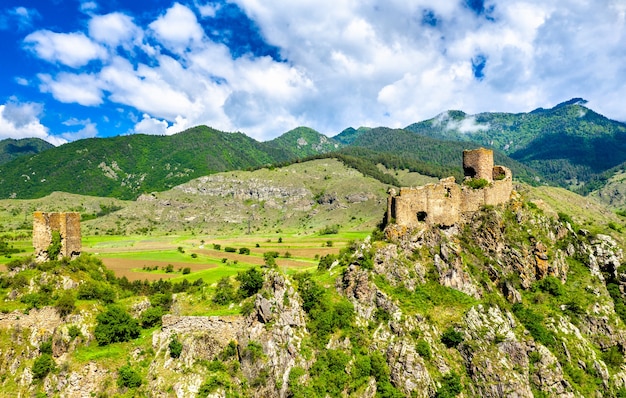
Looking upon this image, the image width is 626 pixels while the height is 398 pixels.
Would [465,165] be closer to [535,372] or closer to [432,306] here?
[432,306]

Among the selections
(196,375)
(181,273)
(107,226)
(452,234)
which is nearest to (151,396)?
(196,375)

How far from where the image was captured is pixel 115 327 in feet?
112

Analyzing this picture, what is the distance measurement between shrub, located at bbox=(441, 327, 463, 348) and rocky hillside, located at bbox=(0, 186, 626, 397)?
100 mm

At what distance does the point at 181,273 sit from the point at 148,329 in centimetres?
3614

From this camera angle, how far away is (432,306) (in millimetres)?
41625

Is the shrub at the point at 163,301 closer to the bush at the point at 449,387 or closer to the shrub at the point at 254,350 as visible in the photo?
the shrub at the point at 254,350

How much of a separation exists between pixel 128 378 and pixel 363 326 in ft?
70.0

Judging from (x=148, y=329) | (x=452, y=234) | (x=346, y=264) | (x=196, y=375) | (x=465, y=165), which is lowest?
(x=196, y=375)

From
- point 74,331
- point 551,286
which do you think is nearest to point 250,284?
point 74,331

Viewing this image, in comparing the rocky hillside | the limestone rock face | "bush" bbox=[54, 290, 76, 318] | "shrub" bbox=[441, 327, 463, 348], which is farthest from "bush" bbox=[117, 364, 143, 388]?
"shrub" bbox=[441, 327, 463, 348]

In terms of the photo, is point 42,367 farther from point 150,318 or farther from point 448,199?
point 448,199

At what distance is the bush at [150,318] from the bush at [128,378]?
4813 mm

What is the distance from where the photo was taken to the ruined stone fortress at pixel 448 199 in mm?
45250

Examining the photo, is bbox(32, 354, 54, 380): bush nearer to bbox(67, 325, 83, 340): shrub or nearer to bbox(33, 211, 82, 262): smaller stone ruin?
bbox(67, 325, 83, 340): shrub
